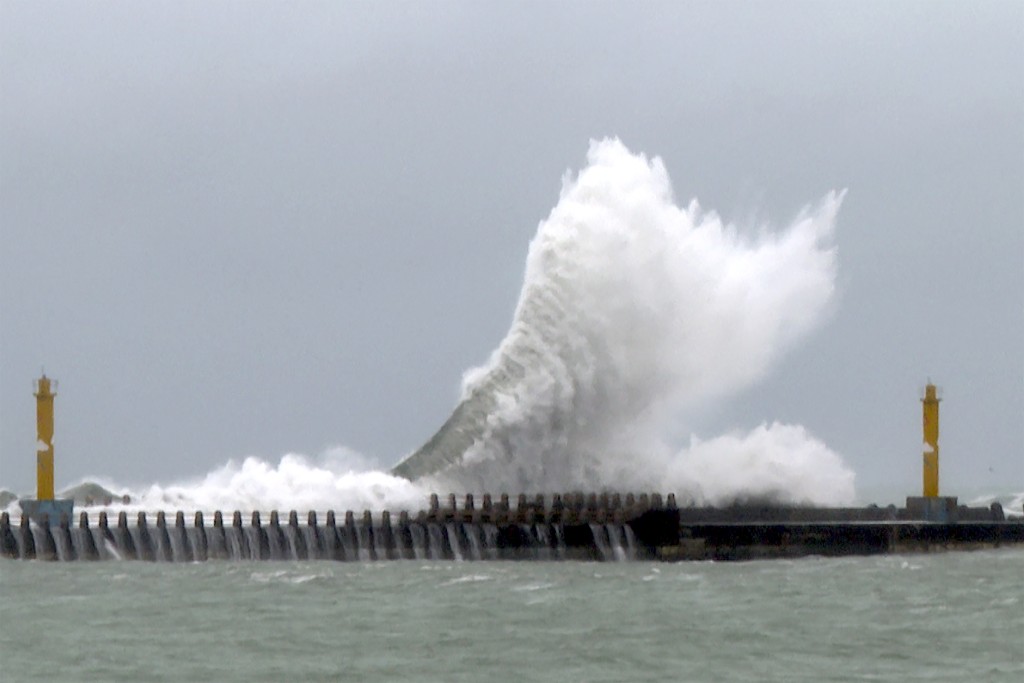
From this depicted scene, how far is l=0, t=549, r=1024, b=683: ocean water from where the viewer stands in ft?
82.7

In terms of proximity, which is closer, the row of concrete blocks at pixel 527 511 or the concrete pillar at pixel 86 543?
the concrete pillar at pixel 86 543

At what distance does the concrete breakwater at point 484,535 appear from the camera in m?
37.5

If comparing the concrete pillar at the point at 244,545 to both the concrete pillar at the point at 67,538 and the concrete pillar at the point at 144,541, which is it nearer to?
the concrete pillar at the point at 144,541

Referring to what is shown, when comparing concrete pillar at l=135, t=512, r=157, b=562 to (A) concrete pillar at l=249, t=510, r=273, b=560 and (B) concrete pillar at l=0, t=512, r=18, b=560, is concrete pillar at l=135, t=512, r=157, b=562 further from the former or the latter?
(B) concrete pillar at l=0, t=512, r=18, b=560

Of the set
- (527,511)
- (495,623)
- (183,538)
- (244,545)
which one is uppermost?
(527,511)

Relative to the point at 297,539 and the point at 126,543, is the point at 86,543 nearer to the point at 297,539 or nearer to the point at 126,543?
the point at 126,543

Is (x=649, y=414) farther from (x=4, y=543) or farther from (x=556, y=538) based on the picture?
(x=4, y=543)

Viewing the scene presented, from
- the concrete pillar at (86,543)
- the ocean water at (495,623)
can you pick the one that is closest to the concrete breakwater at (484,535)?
the concrete pillar at (86,543)

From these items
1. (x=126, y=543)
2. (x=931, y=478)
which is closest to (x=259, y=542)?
(x=126, y=543)

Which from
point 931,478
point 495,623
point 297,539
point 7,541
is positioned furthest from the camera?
point 931,478

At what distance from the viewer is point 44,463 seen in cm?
3922

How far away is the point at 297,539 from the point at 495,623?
9821 mm

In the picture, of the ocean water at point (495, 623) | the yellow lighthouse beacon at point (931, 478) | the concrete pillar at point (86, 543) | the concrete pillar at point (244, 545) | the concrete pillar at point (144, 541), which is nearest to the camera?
the ocean water at point (495, 623)

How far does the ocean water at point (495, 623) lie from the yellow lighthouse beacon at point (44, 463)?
268 centimetres
